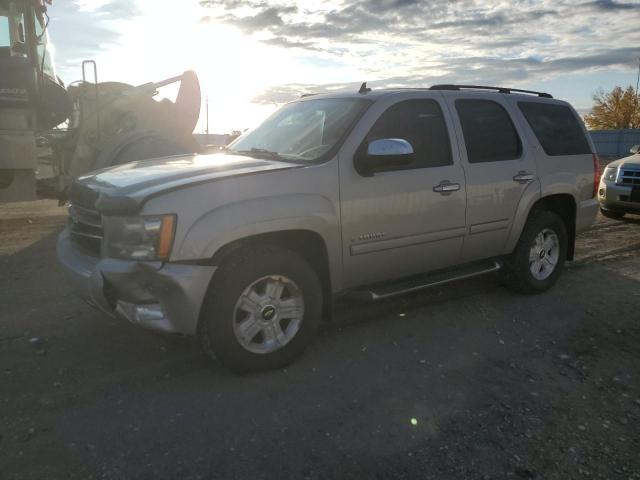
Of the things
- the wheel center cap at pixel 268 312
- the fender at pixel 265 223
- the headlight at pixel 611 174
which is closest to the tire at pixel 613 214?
the headlight at pixel 611 174

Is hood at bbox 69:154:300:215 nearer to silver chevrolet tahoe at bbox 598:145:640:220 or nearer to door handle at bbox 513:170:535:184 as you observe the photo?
door handle at bbox 513:170:535:184

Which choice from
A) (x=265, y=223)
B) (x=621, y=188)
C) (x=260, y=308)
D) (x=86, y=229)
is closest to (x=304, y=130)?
A: (x=265, y=223)

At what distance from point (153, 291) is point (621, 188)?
8960 mm

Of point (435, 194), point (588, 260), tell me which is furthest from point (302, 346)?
point (588, 260)

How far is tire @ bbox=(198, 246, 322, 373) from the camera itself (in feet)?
11.3

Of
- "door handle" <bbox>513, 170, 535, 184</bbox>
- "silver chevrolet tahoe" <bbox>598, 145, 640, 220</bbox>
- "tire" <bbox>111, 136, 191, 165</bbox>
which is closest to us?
"door handle" <bbox>513, 170, 535, 184</bbox>

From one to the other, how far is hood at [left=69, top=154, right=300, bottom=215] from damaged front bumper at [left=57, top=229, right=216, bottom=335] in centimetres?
37

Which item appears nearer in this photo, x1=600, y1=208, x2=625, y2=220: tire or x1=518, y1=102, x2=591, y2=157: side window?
x1=518, y1=102, x2=591, y2=157: side window

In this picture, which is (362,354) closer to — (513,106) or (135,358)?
(135,358)

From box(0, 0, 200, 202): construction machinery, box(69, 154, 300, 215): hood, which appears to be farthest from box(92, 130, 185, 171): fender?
box(69, 154, 300, 215): hood

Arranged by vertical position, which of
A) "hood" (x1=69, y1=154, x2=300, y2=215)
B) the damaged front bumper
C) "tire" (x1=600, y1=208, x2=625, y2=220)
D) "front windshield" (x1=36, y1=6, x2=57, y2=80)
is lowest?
"tire" (x1=600, y1=208, x2=625, y2=220)

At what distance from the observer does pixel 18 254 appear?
6.89 meters

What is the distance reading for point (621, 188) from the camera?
958 cm

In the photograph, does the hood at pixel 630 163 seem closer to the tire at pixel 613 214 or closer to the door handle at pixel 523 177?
the tire at pixel 613 214
